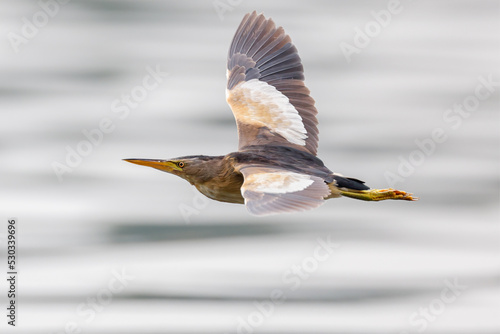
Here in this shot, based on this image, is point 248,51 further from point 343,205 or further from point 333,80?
point 333,80

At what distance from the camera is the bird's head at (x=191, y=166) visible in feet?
18.9

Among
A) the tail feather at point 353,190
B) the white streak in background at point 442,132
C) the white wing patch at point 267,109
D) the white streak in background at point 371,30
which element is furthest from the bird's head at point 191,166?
the white streak in background at point 371,30

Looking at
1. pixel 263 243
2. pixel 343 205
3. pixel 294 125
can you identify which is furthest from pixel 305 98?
pixel 343 205

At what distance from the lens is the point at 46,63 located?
13.2 meters

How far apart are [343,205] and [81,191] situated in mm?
2546

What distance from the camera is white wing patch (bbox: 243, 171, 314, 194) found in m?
5.03

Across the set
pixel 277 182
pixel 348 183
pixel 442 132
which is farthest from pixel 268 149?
pixel 442 132

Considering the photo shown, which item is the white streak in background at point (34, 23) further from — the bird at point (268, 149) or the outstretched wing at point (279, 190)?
the outstretched wing at point (279, 190)

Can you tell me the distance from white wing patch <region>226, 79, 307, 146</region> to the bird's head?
54cm

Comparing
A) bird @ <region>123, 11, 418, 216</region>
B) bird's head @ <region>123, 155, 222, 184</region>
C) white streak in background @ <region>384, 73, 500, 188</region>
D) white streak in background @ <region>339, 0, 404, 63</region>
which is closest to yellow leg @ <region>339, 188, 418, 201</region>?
bird @ <region>123, 11, 418, 216</region>

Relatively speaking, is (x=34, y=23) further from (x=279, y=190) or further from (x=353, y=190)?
(x=279, y=190)

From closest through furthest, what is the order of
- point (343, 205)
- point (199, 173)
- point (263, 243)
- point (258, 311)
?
point (199, 173)
point (258, 311)
point (263, 243)
point (343, 205)

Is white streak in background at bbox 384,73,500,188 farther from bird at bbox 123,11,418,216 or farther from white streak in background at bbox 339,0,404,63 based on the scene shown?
bird at bbox 123,11,418,216

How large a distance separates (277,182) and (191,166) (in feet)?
2.87
